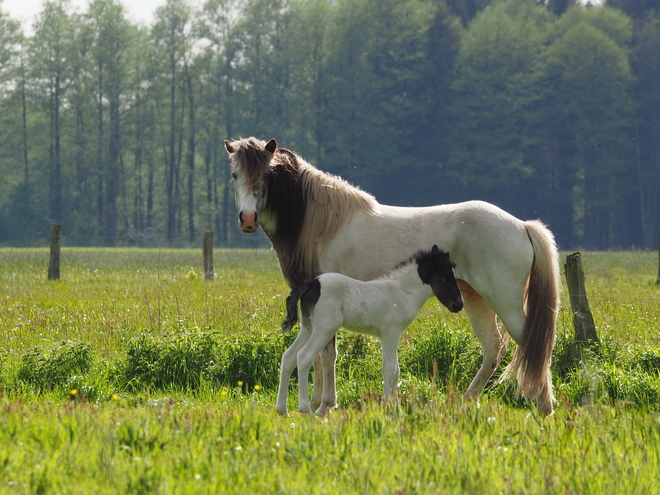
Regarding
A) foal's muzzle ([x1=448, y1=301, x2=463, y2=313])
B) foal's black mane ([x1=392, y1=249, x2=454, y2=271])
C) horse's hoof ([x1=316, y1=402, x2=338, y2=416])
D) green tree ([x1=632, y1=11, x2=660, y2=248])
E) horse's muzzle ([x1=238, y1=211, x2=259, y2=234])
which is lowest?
horse's hoof ([x1=316, y1=402, x2=338, y2=416])

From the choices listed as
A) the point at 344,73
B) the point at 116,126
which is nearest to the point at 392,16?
the point at 344,73

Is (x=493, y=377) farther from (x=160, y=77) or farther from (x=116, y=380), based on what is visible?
(x=160, y=77)

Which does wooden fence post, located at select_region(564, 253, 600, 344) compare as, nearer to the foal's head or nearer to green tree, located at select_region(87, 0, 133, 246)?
the foal's head

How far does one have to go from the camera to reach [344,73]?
68.8 m

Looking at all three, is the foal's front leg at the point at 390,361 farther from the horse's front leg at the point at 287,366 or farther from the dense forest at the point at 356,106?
the dense forest at the point at 356,106

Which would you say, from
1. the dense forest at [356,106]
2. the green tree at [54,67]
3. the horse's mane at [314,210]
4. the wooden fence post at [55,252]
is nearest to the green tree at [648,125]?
the dense forest at [356,106]

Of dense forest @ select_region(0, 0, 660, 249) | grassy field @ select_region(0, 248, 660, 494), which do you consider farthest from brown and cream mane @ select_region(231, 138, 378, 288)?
dense forest @ select_region(0, 0, 660, 249)

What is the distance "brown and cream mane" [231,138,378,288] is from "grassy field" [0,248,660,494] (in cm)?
134

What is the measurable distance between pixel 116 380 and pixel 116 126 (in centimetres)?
6177

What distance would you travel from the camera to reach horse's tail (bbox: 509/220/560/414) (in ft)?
24.4

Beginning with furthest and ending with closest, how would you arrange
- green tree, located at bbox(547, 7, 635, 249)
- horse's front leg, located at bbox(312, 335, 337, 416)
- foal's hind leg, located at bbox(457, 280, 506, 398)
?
green tree, located at bbox(547, 7, 635, 249) → foal's hind leg, located at bbox(457, 280, 506, 398) → horse's front leg, located at bbox(312, 335, 337, 416)

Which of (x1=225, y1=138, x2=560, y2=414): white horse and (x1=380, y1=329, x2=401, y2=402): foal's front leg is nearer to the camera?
(x1=380, y1=329, x2=401, y2=402): foal's front leg

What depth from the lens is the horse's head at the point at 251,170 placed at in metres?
7.29

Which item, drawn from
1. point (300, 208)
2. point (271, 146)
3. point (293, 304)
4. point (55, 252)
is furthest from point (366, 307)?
point (55, 252)
